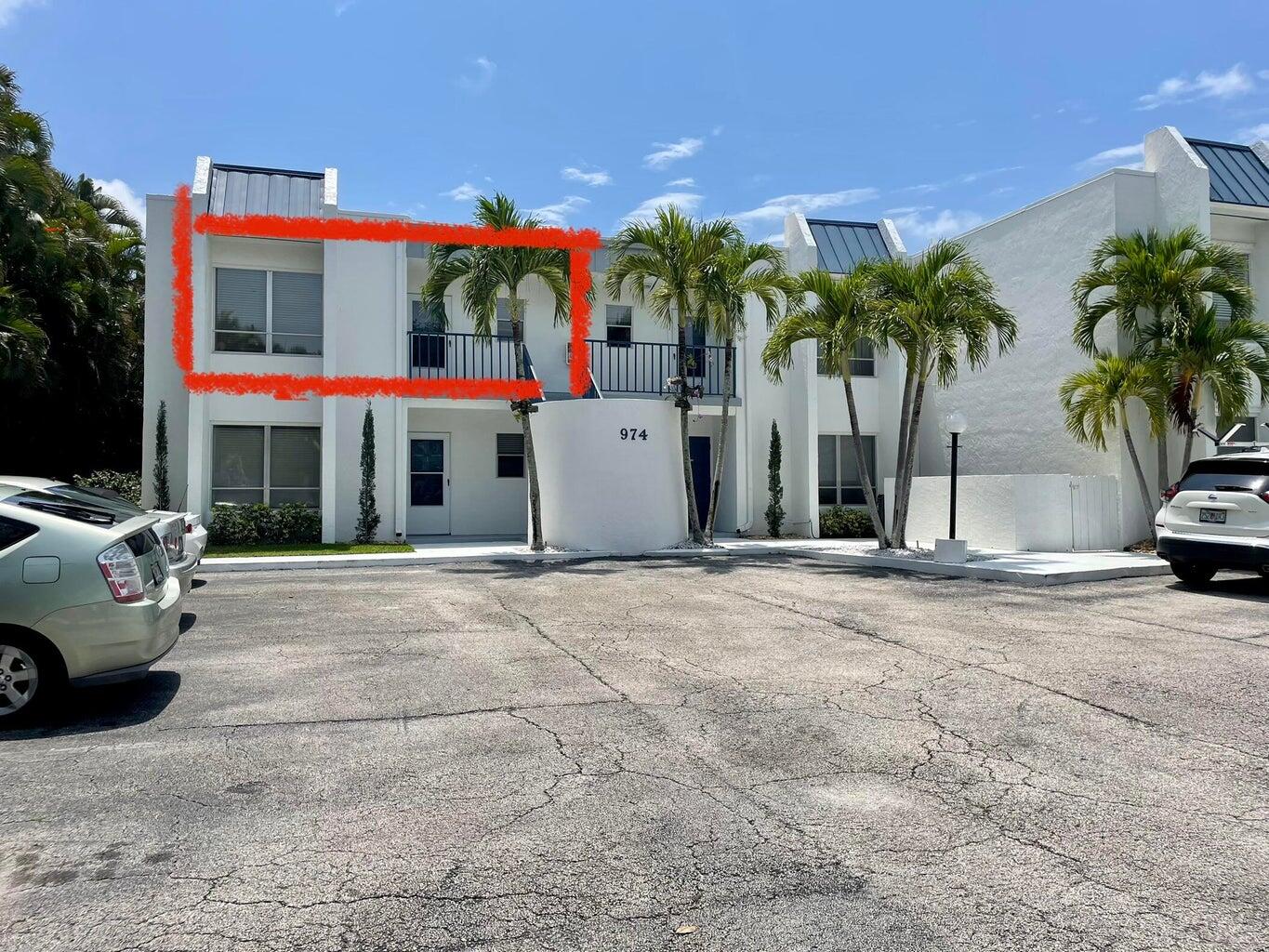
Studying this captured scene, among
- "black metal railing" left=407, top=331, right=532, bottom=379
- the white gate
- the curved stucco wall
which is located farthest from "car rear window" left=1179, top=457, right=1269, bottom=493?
"black metal railing" left=407, top=331, right=532, bottom=379

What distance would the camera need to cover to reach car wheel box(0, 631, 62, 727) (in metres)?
5.77

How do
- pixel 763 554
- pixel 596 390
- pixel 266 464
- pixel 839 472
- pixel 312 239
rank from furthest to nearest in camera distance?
pixel 839 472 < pixel 596 390 < pixel 266 464 < pixel 312 239 < pixel 763 554

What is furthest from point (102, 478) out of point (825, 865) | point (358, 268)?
point (825, 865)

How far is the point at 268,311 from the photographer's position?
19125mm

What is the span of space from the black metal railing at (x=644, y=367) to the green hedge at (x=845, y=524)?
11.6 ft

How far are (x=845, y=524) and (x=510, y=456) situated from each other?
7832 millimetres

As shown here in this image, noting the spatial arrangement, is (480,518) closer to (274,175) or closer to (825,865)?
(274,175)

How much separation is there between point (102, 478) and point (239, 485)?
266 centimetres

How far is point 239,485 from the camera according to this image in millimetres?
19141

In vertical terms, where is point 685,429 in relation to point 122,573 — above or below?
above

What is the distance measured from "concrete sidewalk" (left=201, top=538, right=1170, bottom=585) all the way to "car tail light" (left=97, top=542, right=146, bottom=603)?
29.7 feet

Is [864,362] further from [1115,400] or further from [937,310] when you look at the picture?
[937,310]

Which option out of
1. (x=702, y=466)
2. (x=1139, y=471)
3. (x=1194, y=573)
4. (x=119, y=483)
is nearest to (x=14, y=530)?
(x=1194, y=573)

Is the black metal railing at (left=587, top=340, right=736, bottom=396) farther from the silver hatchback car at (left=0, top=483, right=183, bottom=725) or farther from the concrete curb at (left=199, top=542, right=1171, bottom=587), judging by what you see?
the silver hatchback car at (left=0, top=483, right=183, bottom=725)
